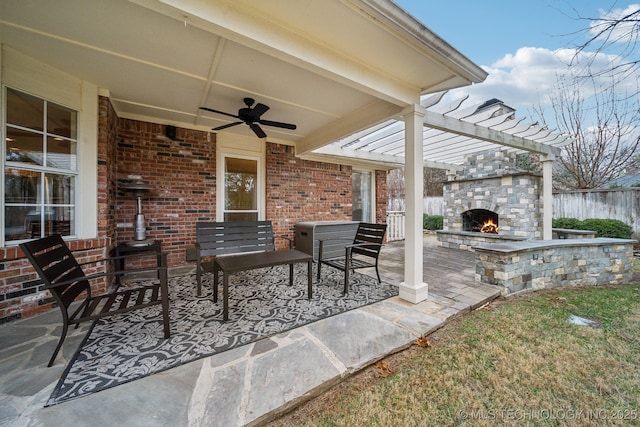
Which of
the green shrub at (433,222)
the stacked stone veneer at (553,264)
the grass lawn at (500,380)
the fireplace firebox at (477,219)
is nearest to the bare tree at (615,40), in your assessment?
the stacked stone veneer at (553,264)

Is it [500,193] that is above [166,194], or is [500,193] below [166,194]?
above

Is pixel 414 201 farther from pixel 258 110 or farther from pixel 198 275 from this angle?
pixel 198 275

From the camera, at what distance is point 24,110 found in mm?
2439

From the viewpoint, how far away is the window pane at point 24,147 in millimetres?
2336

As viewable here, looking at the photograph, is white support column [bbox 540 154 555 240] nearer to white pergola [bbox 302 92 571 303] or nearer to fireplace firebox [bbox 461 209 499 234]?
white pergola [bbox 302 92 571 303]

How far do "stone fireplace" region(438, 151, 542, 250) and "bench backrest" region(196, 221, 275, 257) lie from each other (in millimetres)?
5408

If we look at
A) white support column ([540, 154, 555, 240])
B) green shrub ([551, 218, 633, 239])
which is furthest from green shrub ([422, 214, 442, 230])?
white support column ([540, 154, 555, 240])

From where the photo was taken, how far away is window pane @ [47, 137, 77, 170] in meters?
2.64

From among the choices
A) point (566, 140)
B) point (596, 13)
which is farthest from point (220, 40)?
point (566, 140)

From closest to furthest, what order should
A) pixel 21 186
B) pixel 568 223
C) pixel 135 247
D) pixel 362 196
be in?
pixel 21 186 → pixel 135 247 → pixel 568 223 → pixel 362 196

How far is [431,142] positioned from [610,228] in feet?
17.6

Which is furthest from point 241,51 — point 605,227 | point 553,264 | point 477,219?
point 605,227

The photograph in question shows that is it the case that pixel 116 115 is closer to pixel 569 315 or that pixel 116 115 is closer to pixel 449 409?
pixel 449 409

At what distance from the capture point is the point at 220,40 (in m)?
2.14
